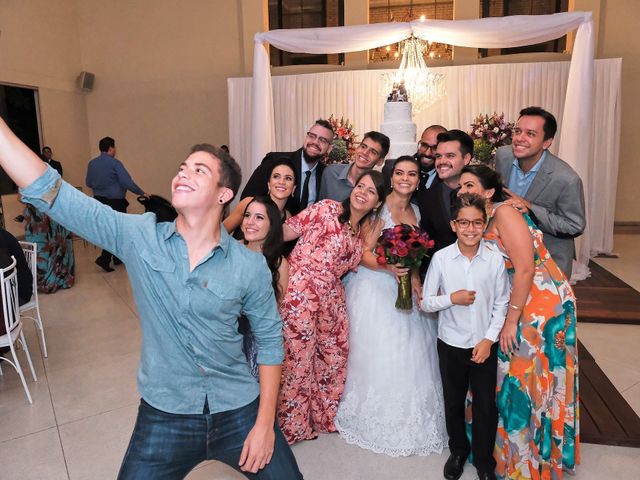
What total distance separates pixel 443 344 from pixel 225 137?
9.24m

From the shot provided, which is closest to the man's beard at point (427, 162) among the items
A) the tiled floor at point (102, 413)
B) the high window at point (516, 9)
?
the tiled floor at point (102, 413)

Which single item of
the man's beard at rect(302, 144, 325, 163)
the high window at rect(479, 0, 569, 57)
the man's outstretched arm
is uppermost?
the high window at rect(479, 0, 569, 57)

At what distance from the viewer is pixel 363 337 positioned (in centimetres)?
316

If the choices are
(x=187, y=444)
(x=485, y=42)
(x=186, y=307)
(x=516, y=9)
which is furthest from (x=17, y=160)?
(x=516, y=9)

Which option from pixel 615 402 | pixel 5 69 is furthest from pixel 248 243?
pixel 5 69

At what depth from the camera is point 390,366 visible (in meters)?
3.08

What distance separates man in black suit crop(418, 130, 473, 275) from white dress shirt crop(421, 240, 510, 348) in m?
0.43

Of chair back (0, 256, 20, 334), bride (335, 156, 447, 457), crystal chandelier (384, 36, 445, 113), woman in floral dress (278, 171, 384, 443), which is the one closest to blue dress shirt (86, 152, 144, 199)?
chair back (0, 256, 20, 334)

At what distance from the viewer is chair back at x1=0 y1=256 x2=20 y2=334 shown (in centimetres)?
354

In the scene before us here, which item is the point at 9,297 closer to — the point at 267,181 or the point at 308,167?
the point at 267,181

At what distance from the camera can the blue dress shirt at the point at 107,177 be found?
7855mm

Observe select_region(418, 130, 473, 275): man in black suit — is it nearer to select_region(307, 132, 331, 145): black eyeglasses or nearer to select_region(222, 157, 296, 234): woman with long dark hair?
select_region(222, 157, 296, 234): woman with long dark hair

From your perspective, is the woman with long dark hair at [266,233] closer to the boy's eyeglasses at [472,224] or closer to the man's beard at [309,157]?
the boy's eyeglasses at [472,224]

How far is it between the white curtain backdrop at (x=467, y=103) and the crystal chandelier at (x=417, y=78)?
488 millimetres
